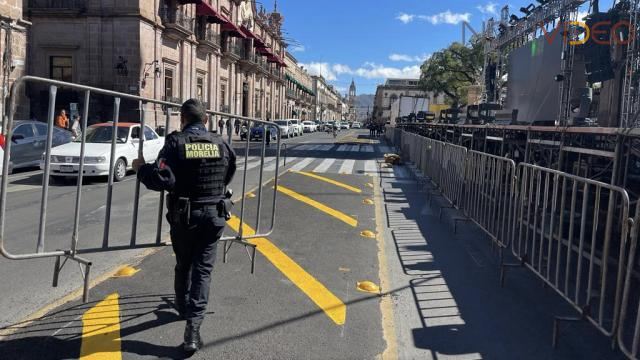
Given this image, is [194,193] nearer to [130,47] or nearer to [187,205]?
[187,205]

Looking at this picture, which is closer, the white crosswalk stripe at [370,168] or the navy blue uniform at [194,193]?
the navy blue uniform at [194,193]

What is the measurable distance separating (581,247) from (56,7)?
32.7 metres

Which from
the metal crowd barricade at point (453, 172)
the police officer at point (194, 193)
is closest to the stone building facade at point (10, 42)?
the metal crowd barricade at point (453, 172)

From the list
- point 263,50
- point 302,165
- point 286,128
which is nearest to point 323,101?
point 263,50

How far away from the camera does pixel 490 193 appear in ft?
22.4

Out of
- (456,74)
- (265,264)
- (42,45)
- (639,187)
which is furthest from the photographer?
(456,74)

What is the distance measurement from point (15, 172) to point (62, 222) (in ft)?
24.6

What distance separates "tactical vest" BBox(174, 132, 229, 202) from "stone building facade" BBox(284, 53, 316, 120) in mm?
78333

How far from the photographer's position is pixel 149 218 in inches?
340

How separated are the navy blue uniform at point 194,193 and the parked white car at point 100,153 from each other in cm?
769

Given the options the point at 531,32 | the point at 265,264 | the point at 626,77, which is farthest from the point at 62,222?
the point at 531,32

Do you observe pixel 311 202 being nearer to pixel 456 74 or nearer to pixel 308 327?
pixel 308 327

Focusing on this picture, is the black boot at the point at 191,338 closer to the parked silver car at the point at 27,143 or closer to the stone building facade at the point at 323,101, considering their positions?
the parked silver car at the point at 27,143

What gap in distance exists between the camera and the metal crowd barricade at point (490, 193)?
6207 millimetres
